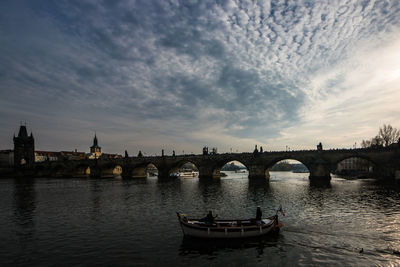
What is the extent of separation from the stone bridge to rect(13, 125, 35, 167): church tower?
1534 inches

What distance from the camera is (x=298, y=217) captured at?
84.1 ft

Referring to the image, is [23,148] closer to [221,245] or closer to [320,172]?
[320,172]

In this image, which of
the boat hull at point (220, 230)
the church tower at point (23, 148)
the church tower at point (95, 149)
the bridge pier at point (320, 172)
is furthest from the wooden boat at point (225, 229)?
the church tower at point (95, 149)

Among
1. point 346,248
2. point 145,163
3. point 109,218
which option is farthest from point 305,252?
point 145,163

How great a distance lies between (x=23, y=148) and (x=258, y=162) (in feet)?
472

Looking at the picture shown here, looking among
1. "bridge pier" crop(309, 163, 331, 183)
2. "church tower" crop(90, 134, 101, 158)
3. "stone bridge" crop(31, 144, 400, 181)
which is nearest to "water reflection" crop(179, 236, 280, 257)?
"bridge pier" crop(309, 163, 331, 183)

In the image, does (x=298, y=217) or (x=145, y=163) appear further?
(x=145, y=163)

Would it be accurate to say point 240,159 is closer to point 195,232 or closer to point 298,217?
point 298,217

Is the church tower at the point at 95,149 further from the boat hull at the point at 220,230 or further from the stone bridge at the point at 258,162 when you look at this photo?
the boat hull at the point at 220,230

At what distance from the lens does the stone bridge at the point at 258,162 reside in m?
63.1

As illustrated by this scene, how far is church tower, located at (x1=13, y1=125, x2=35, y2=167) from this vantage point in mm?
148150

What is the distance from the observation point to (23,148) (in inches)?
5940

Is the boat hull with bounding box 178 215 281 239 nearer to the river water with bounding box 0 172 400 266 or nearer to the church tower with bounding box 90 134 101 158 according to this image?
the river water with bounding box 0 172 400 266

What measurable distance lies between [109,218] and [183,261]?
14380mm
